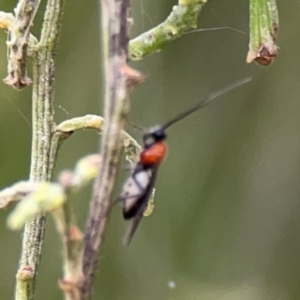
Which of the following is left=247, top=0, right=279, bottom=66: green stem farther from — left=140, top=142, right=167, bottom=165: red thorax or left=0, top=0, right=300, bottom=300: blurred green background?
left=0, top=0, right=300, bottom=300: blurred green background

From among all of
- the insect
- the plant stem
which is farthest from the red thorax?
the plant stem

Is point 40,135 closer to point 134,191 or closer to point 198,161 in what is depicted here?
point 134,191

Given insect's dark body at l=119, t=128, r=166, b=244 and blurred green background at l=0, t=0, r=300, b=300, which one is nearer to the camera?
insect's dark body at l=119, t=128, r=166, b=244

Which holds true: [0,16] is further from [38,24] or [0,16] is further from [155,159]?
[38,24]

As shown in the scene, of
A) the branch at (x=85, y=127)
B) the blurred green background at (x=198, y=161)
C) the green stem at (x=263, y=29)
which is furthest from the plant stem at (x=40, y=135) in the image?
the blurred green background at (x=198, y=161)

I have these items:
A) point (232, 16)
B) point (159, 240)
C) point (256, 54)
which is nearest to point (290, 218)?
point (159, 240)

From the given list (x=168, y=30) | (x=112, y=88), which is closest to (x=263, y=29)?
(x=168, y=30)

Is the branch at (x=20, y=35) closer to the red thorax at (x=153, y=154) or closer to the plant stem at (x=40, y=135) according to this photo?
the plant stem at (x=40, y=135)
